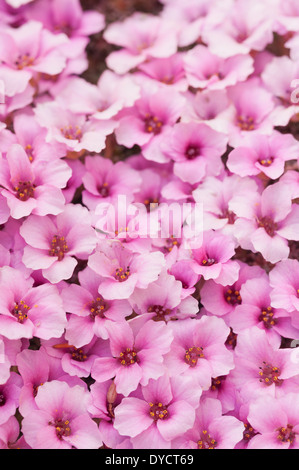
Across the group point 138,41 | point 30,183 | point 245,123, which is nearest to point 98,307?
point 30,183

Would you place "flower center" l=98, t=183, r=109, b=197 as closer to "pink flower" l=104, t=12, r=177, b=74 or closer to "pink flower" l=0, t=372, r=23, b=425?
"pink flower" l=104, t=12, r=177, b=74

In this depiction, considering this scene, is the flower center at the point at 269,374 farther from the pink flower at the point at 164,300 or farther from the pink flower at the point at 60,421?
the pink flower at the point at 60,421

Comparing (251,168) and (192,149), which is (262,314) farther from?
(192,149)

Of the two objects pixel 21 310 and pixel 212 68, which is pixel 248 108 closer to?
pixel 212 68
